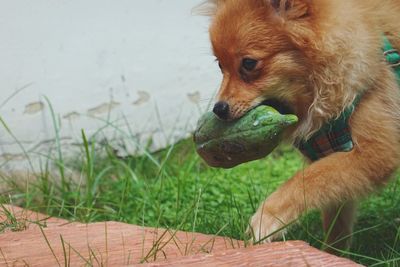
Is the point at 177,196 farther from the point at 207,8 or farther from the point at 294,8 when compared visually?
the point at 294,8

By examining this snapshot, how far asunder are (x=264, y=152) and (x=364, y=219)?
4.11 ft

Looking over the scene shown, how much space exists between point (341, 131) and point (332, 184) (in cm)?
24

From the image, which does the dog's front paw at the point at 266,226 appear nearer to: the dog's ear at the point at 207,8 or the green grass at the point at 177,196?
the green grass at the point at 177,196

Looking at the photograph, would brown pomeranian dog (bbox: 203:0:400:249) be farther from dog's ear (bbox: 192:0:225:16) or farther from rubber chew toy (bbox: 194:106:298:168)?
dog's ear (bbox: 192:0:225:16)

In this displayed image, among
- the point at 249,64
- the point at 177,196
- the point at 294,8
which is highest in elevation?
the point at 294,8

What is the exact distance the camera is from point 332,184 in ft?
10.7

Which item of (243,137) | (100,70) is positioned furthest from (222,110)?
(100,70)

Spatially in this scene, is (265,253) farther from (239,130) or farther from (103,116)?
(103,116)

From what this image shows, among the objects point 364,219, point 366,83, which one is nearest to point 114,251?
point 366,83

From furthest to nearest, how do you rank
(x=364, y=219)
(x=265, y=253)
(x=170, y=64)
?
(x=170, y=64), (x=364, y=219), (x=265, y=253)

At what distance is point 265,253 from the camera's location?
2648mm

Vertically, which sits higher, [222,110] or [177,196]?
[222,110]

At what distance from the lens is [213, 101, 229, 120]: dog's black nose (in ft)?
10.9

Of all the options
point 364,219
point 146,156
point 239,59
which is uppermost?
point 239,59
